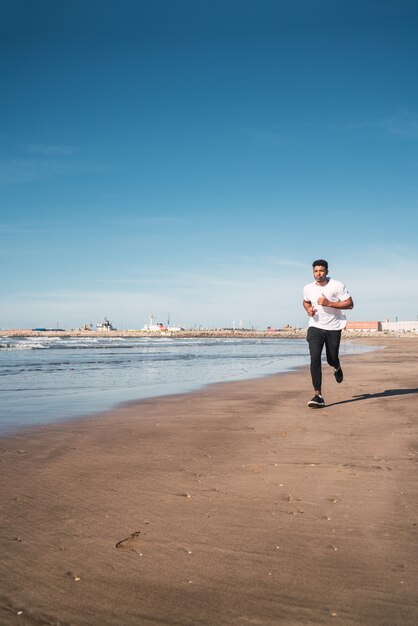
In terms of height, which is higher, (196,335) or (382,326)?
(382,326)

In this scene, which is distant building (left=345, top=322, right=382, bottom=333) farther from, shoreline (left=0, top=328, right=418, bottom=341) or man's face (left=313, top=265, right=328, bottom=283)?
man's face (left=313, top=265, right=328, bottom=283)

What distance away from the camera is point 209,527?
8.55ft

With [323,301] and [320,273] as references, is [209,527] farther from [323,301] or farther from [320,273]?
[320,273]

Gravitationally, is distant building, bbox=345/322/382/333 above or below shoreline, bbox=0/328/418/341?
above

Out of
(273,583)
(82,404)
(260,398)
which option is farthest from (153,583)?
(260,398)

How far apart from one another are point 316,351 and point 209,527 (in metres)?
4.92

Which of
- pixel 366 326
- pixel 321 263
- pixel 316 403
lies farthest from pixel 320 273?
pixel 366 326

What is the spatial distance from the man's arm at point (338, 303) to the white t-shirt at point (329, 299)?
67 millimetres

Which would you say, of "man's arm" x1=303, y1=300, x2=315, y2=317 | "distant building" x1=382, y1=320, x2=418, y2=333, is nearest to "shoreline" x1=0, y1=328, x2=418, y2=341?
"distant building" x1=382, y1=320, x2=418, y2=333

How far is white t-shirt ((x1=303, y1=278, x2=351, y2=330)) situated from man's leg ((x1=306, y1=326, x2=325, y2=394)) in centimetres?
10

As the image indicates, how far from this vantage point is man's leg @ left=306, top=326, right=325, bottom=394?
278 inches

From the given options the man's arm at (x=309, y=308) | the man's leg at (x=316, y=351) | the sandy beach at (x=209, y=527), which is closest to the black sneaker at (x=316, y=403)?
the man's leg at (x=316, y=351)

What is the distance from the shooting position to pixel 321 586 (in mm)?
1986

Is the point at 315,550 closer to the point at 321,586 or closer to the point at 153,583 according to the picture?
the point at 321,586
